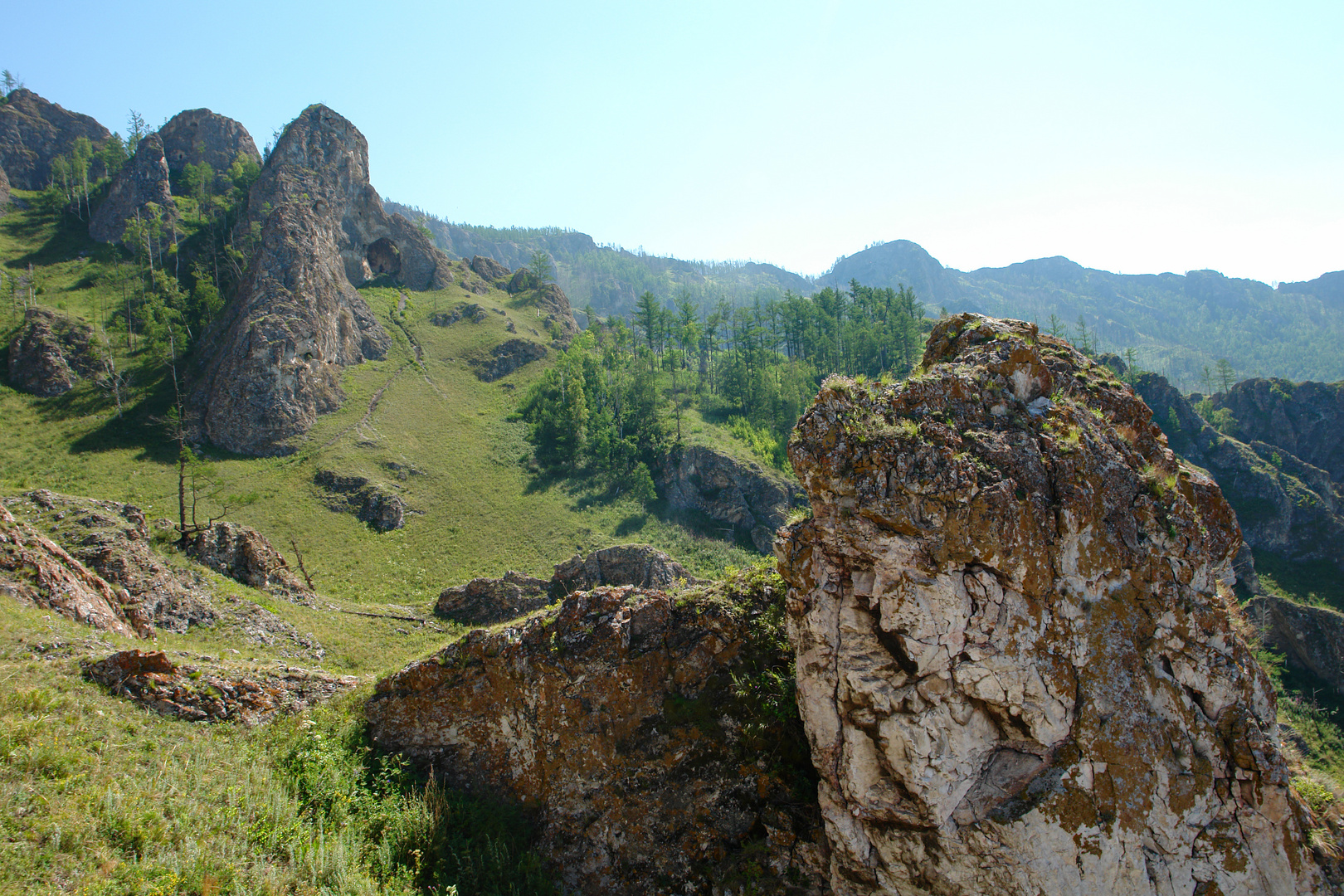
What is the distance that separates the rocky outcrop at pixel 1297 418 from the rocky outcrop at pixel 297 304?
376ft

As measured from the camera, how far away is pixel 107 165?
260 feet

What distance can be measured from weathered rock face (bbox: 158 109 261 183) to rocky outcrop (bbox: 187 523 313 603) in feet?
278

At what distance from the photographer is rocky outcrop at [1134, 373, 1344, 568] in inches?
2260

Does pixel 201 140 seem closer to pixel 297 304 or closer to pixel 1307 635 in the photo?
pixel 297 304

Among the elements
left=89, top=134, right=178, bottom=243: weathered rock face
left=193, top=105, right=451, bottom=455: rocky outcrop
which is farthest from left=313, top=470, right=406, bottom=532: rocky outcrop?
left=89, top=134, right=178, bottom=243: weathered rock face

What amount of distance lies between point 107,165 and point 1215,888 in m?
121

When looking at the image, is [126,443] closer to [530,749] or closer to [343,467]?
[343,467]

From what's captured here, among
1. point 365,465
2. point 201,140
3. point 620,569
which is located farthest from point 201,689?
point 201,140

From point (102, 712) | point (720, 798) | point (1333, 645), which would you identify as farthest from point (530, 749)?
point (1333, 645)

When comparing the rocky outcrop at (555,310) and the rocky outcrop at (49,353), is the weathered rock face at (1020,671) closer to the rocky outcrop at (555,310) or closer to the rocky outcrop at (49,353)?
the rocky outcrop at (49,353)

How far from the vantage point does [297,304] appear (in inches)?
2080

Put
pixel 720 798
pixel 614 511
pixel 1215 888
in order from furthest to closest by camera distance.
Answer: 1. pixel 614 511
2. pixel 720 798
3. pixel 1215 888

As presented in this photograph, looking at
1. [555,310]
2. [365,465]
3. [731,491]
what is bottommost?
[731,491]

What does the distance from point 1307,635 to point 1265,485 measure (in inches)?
1217
